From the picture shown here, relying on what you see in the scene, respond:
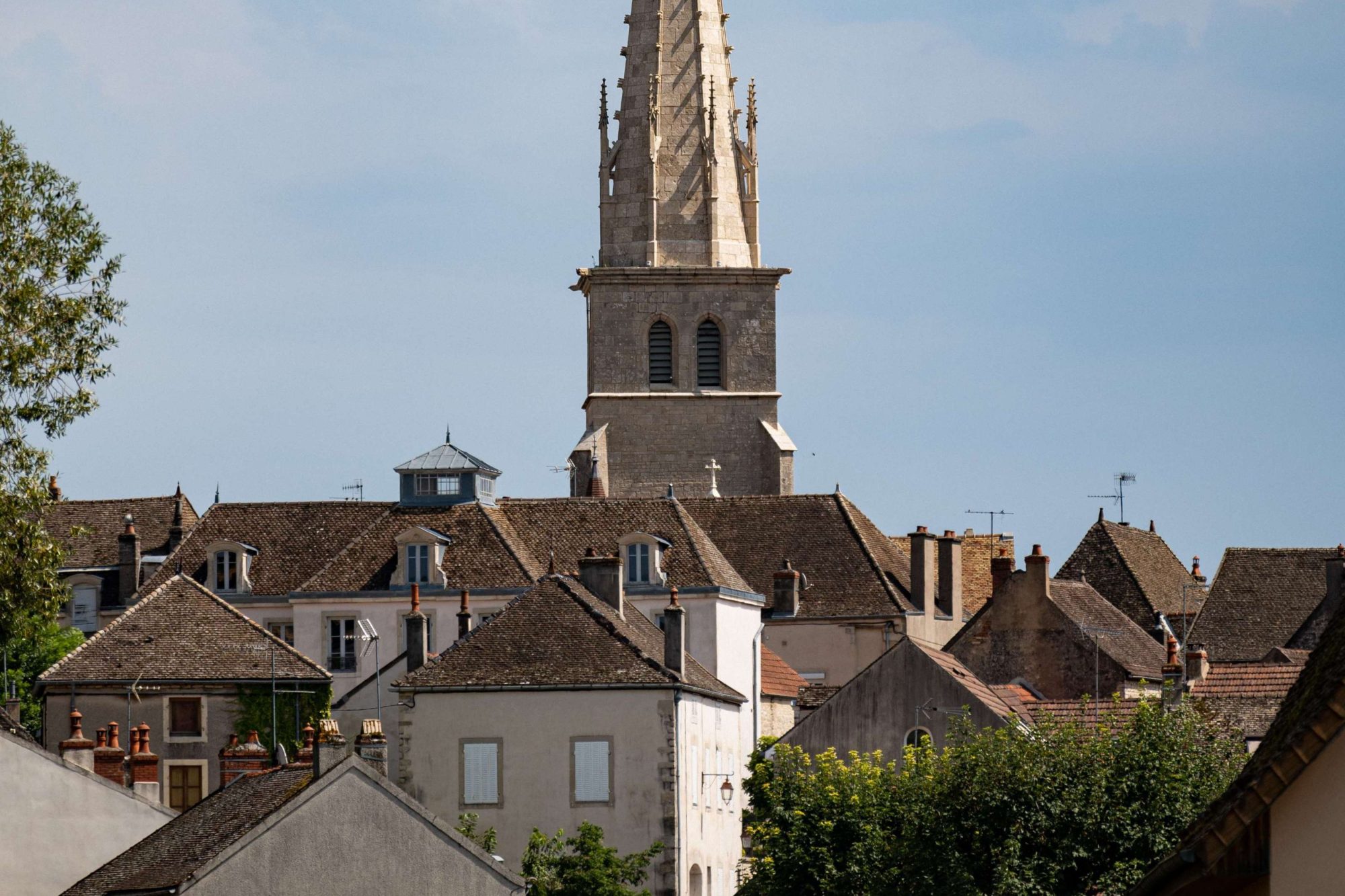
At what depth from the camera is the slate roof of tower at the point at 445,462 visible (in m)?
75.7

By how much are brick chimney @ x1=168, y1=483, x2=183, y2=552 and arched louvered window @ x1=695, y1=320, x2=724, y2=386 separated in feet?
70.8

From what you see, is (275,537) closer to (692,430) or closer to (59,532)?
→ (59,532)

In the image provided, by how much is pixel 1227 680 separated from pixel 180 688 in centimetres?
2052

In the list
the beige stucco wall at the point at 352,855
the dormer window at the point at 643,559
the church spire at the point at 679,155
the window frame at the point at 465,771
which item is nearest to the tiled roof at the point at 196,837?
the beige stucco wall at the point at 352,855

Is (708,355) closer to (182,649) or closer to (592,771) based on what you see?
(182,649)

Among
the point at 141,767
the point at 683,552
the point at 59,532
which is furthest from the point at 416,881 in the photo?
the point at 59,532

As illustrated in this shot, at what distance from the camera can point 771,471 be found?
97.1 metres

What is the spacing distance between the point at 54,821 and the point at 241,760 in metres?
10.5

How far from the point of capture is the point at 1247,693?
55.9m

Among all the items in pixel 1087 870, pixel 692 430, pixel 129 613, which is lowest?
pixel 1087 870

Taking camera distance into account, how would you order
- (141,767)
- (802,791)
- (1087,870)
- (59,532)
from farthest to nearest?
1. (59,532)
2. (141,767)
3. (802,791)
4. (1087,870)

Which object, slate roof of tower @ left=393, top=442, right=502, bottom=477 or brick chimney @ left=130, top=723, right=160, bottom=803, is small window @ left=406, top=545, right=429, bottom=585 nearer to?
slate roof of tower @ left=393, top=442, right=502, bottom=477

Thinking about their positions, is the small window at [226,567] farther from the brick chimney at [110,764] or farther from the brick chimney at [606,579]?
the brick chimney at [110,764]

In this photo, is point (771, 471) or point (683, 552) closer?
point (683, 552)
